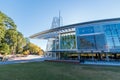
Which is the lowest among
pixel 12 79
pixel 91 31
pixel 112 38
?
pixel 12 79

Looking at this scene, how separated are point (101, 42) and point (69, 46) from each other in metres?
8.84

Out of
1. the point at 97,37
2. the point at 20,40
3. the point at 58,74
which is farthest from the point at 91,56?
the point at 20,40

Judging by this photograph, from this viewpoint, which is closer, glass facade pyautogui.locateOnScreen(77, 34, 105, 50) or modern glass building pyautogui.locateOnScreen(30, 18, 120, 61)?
modern glass building pyautogui.locateOnScreen(30, 18, 120, 61)

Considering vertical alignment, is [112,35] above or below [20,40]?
below

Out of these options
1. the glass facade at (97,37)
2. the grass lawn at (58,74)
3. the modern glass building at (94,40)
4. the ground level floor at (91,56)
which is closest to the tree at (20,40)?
the modern glass building at (94,40)

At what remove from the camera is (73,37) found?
32.5m

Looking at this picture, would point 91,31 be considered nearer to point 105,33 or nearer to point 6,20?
point 105,33

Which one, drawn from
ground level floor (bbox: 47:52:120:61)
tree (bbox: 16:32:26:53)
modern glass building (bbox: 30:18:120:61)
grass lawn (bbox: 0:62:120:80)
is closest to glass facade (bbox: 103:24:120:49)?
modern glass building (bbox: 30:18:120:61)

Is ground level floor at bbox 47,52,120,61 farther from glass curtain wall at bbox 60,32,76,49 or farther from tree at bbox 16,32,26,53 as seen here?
tree at bbox 16,32,26,53

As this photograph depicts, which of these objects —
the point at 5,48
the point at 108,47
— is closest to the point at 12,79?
the point at 5,48

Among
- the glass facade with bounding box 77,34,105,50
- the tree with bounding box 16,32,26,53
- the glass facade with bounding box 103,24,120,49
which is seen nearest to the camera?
the glass facade with bounding box 103,24,120,49

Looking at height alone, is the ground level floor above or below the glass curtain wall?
Result: below

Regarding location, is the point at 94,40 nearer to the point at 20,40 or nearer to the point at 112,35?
the point at 112,35

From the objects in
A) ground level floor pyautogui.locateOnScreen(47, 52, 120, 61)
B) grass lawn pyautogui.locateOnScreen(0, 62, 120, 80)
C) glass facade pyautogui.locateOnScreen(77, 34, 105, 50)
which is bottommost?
grass lawn pyautogui.locateOnScreen(0, 62, 120, 80)
